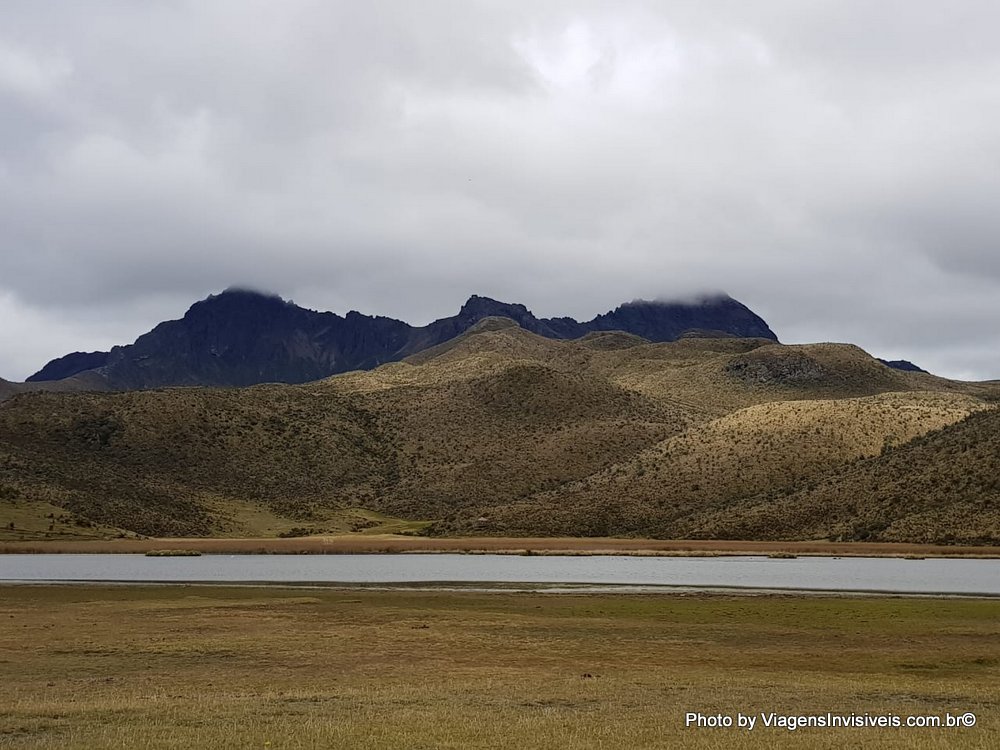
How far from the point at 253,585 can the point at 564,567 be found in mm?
30218

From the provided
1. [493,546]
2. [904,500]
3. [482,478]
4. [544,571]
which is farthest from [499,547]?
[482,478]

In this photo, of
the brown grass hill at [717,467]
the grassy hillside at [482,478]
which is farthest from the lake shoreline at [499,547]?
the brown grass hill at [717,467]

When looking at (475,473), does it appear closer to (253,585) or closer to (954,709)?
(253,585)

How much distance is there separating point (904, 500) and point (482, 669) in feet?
329

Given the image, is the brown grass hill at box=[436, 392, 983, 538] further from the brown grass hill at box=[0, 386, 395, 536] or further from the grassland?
the brown grass hill at box=[0, 386, 395, 536]

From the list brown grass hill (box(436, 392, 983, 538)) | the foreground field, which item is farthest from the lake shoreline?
the foreground field

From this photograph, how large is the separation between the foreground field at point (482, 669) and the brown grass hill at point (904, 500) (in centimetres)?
5944

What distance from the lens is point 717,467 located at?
520 feet

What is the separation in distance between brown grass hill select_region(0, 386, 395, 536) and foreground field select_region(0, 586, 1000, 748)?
87993mm

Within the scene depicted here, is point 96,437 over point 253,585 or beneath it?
over

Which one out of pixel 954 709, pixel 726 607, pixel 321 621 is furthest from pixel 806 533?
pixel 954 709

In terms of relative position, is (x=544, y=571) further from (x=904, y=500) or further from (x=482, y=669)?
(x=904, y=500)

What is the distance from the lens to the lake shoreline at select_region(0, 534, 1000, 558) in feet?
341

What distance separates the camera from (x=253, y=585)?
7231 centimetres
